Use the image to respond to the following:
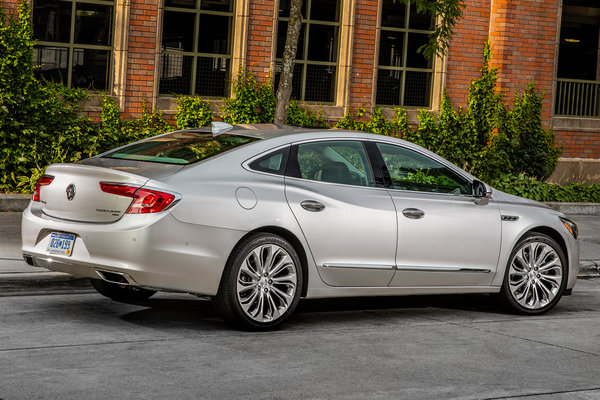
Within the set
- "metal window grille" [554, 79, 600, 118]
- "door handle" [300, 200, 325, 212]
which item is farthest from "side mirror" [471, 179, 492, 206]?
"metal window grille" [554, 79, 600, 118]

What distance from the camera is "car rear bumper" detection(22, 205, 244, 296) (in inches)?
280

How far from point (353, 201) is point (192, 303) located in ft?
5.70

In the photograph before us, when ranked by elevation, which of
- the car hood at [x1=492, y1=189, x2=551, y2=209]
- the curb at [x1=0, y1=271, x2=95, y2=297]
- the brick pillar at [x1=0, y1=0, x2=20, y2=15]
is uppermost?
the brick pillar at [x1=0, y1=0, x2=20, y2=15]

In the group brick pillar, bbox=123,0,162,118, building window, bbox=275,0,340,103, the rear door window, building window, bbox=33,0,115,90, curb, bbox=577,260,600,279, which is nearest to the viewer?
the rear door window

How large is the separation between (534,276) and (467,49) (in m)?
10.4

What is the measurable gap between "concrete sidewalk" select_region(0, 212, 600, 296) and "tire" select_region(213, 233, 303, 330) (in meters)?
2.28

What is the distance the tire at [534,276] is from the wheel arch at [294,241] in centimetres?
207

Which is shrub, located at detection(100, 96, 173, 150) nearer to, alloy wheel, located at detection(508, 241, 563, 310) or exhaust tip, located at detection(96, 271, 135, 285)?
alloy wheel, located at detection(508, 241, 563, 310)

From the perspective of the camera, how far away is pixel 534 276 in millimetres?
9211

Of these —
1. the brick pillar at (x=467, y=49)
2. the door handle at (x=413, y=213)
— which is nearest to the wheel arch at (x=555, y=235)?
the door handle at (x=413, y=213)

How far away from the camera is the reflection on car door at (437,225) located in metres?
8.36

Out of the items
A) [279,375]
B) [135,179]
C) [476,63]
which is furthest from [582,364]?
[476,63]

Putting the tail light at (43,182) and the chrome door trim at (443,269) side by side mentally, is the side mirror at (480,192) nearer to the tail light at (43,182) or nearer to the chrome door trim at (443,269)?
the chrome door trim at (443,269)

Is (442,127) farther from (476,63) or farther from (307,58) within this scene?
(307,58)
